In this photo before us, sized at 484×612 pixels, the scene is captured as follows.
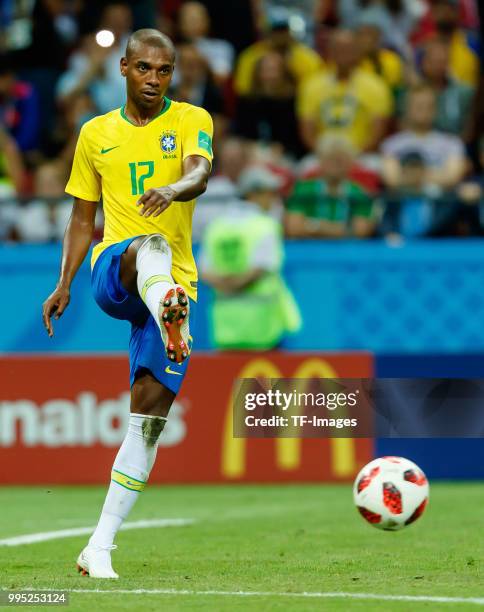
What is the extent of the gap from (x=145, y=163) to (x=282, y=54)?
29.8 ft

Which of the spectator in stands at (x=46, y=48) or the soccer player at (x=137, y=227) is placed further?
the spectator in stands at (x=46, y=48)

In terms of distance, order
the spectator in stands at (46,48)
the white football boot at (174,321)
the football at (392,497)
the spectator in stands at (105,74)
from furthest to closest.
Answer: the spectator in stands at (46,48), the spectator in stands at (105,74), the football at (392,497), the white football boot at (174,321)

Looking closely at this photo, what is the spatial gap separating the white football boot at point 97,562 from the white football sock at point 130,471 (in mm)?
46

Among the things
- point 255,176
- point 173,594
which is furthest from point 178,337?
point 255,176

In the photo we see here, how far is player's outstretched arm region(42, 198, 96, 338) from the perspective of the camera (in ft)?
22.8

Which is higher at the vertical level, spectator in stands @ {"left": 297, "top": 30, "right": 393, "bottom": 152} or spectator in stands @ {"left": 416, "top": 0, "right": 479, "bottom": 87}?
spectator in stands @ {"left": 416, "top": 0, "right": 479, "bottom": 87}

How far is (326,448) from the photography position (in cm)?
1211

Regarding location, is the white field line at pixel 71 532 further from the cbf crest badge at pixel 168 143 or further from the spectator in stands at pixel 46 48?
the spectator in stands at pixel 46 48

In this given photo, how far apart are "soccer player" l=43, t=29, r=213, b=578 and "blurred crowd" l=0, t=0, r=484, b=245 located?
6026 mm

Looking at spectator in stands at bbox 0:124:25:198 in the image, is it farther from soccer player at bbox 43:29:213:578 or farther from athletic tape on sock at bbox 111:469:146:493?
athletic tape on sock at bbox 111:469:146:493

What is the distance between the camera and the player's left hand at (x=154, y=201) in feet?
20.2

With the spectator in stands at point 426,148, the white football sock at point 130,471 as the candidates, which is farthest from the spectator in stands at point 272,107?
the white football sock at point 130,471

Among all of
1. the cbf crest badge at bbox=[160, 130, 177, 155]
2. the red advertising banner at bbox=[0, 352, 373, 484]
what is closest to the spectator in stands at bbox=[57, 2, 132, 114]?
the red advertising banner at bbox=[0, 352, 373, 484]

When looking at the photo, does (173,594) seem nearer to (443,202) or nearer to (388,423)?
(388,423)
